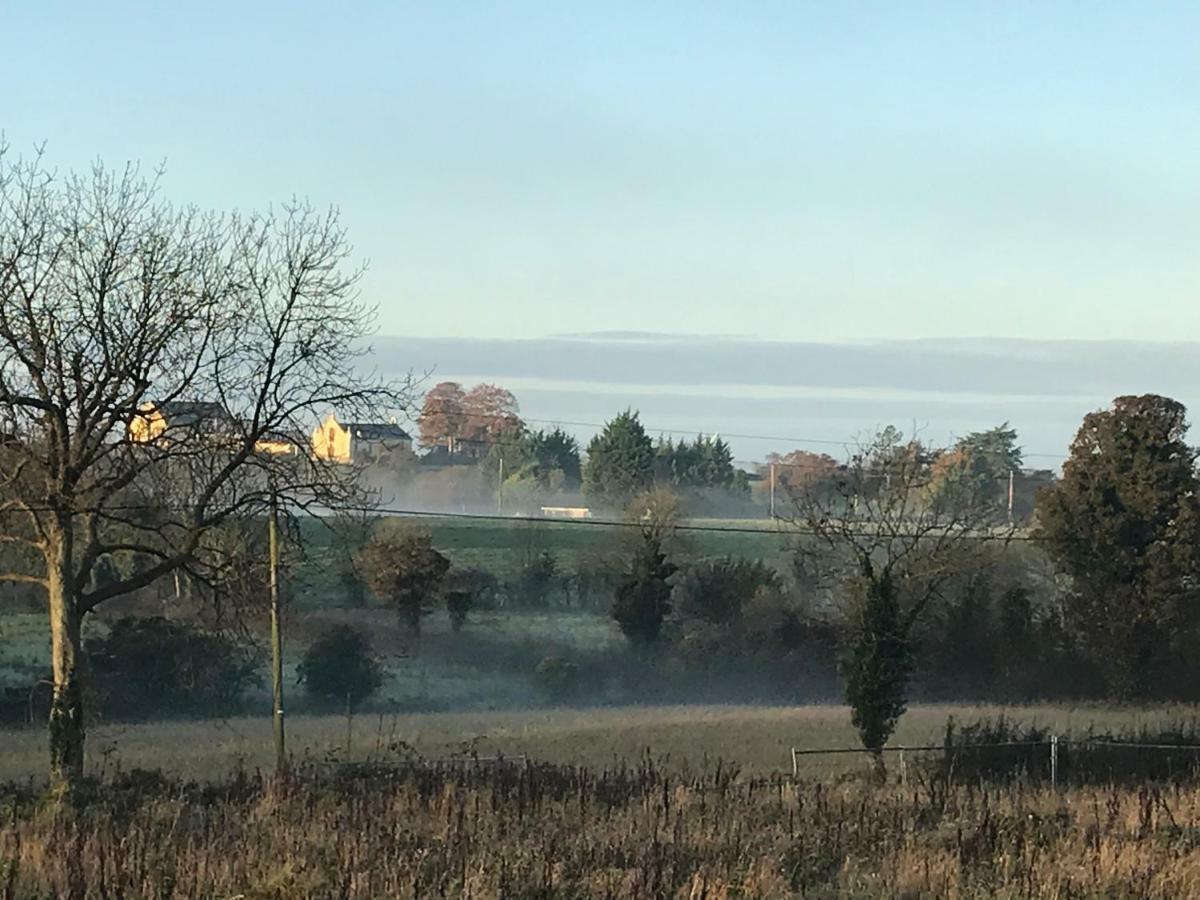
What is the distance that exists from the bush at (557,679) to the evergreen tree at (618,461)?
38078 mm

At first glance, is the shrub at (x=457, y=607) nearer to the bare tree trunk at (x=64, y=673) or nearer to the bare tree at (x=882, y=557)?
the bare tree at (x=882, y=557)

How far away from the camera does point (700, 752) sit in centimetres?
2489

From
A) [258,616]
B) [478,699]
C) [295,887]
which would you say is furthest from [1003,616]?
[295,887]

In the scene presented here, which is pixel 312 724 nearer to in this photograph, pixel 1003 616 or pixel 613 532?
pixel 1003 616

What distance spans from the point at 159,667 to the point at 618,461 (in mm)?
48049

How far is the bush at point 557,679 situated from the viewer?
4194 cm

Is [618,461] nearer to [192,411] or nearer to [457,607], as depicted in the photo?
[457,607]

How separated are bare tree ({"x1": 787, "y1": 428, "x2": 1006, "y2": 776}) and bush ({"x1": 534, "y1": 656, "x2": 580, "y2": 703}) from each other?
787cm

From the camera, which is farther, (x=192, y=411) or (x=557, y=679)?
(x=557, y=679)

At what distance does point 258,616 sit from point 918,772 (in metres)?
9.65

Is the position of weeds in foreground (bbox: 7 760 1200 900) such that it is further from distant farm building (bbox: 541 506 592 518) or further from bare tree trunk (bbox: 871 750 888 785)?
distant farm building (bbox: 541 506 592 518)

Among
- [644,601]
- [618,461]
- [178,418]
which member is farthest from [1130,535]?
[618,461]

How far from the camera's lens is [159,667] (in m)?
35.7

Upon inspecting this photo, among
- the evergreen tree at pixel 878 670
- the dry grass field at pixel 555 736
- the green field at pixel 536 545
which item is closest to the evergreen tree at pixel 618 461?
the green field at pixel 536 545
